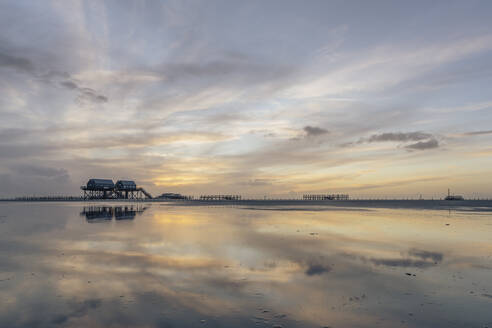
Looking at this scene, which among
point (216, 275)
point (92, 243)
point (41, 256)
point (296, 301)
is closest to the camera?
point (296, 301)

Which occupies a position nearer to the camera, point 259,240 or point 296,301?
point 296,301

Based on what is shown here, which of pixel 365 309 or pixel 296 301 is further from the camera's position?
pixel 296 301

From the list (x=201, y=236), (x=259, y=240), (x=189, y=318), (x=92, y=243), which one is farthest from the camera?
(x=201, y=236)

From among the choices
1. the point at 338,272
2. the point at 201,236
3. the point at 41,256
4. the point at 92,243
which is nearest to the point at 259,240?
the point at 201,236

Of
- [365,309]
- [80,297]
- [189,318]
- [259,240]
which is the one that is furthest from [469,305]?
[259,240]

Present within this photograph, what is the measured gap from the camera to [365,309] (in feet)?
28.5

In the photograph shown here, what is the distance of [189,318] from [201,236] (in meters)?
14.9

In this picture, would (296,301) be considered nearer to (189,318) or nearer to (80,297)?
(189,318)

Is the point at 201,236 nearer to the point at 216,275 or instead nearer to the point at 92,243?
the point at 92,243

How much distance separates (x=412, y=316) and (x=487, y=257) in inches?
427

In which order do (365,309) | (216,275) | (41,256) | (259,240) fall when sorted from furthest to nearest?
1. (259,240)
2. (41,256)
3. (216,275)
4. (365,309)

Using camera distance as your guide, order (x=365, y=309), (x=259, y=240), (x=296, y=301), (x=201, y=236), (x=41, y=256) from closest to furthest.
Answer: (x=365, y=309), (x=296, y=301), (x=41, y=256), (x=259, y=240), (x=201, y=236)

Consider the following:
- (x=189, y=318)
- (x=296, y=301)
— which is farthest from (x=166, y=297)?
(x=296, y=301)

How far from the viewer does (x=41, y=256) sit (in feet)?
50.6
